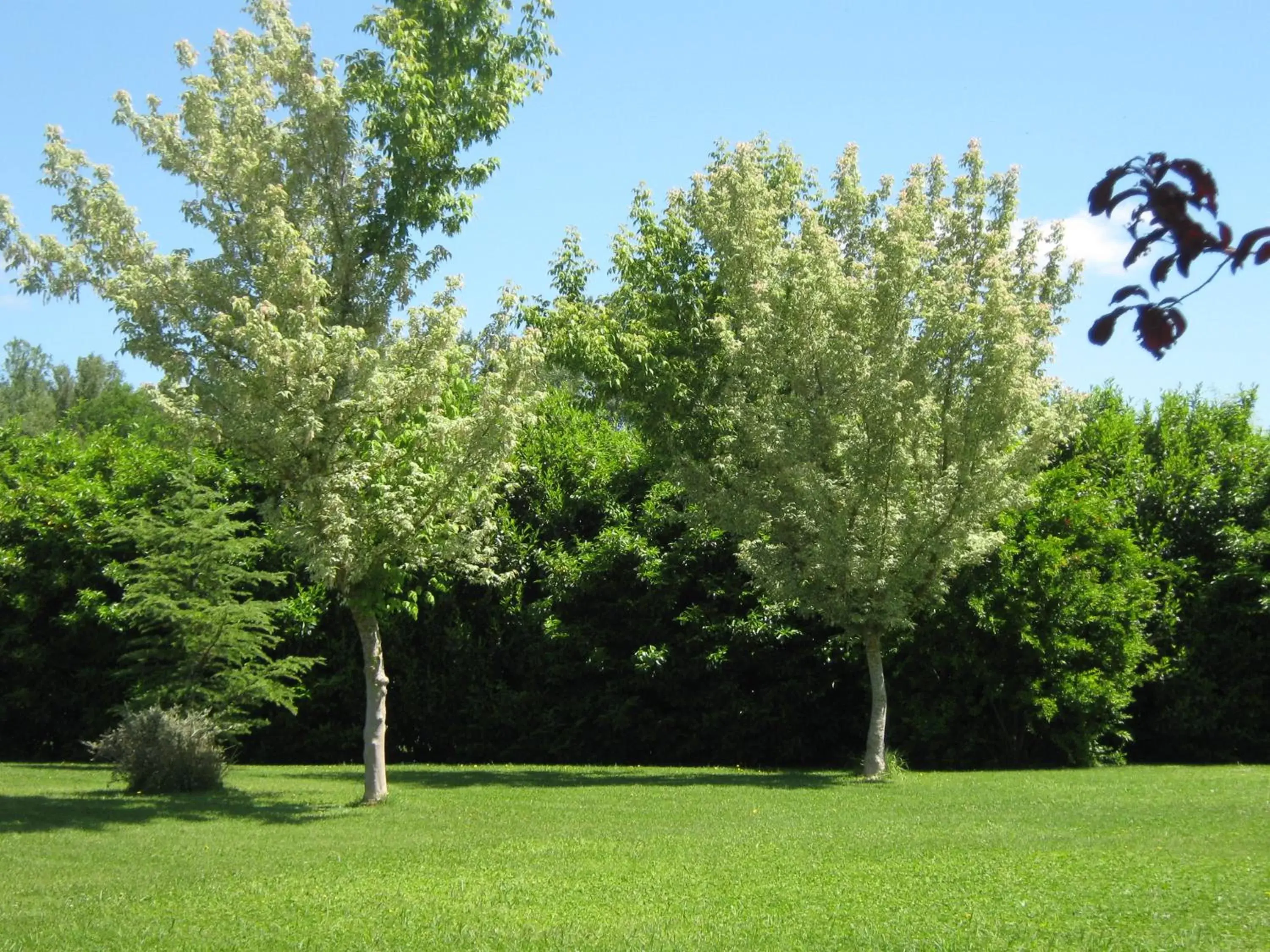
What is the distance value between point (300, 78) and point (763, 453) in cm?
734

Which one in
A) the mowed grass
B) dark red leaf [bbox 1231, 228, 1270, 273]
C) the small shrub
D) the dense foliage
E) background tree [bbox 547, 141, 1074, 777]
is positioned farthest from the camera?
the dense foliage

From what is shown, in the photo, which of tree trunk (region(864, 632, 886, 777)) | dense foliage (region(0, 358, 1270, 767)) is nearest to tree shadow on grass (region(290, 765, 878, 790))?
tree trunk (region(864, 632, 886, 777))

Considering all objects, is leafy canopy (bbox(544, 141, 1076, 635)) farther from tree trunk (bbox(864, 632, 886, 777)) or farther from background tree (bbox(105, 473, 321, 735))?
background tree (bbox(105, 473, 321, 735))

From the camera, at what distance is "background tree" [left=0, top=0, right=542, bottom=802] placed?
12016mm

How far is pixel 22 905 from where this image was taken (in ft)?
25.4

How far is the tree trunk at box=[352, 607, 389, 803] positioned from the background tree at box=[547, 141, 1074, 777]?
5.23m

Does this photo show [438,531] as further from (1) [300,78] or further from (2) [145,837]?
(1) [300,78]

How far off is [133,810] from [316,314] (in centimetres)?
553

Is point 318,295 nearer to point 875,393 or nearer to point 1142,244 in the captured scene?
point 875,393

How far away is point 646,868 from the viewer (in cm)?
894

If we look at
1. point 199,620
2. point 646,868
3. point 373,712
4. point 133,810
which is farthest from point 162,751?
point 646,868

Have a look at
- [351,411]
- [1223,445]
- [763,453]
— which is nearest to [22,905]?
[351,411]

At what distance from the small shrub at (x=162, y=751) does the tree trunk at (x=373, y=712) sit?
227 centimetres

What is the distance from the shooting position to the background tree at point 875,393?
15172 millimetres
